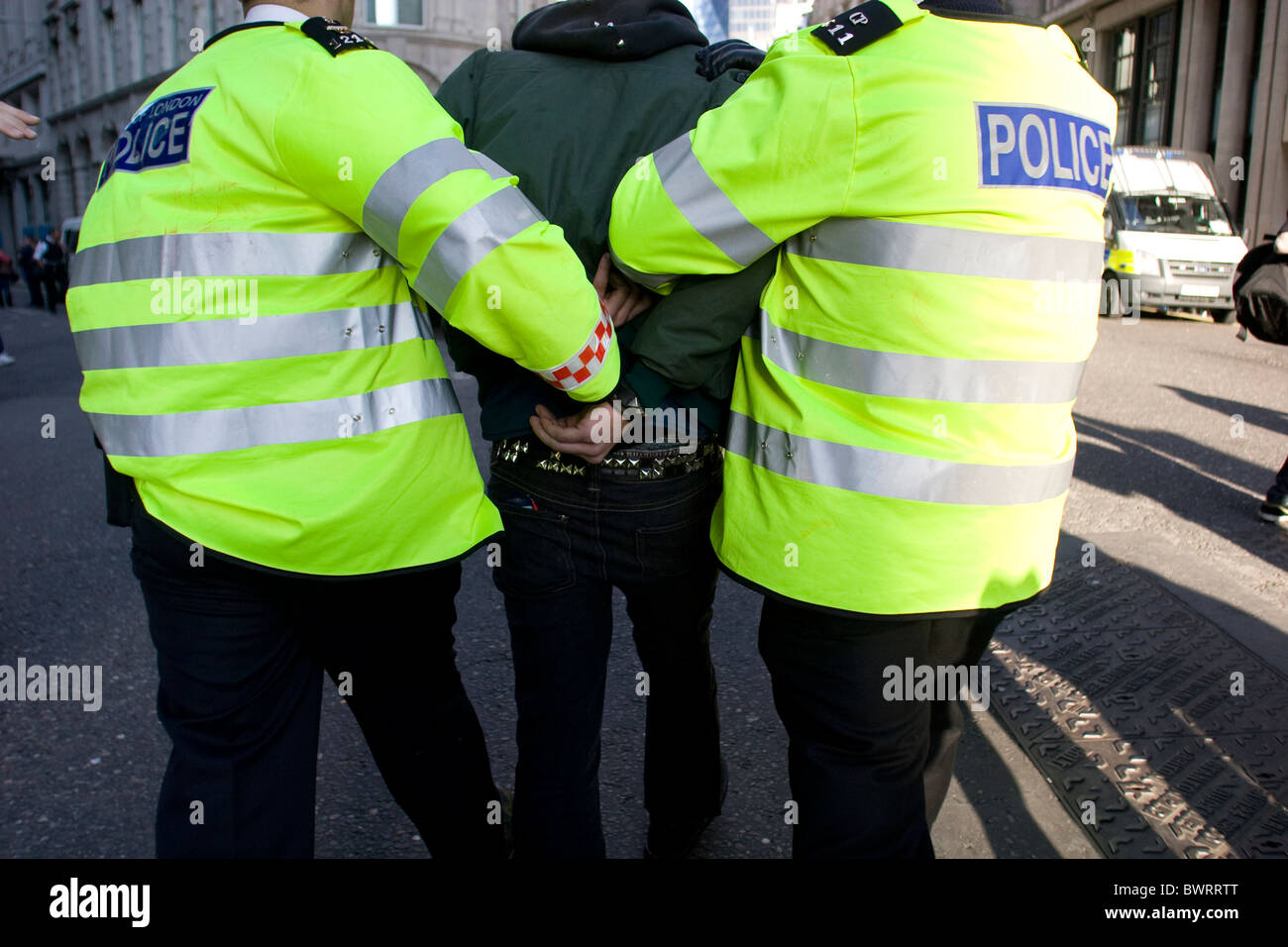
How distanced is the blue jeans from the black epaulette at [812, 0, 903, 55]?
0.87m

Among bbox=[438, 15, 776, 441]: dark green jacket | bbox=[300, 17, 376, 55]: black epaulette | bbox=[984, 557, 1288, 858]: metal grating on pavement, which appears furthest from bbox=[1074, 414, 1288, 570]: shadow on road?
bbox=[300, 17, 376, 55]: black epaulette

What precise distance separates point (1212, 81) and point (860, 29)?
28.0 meters

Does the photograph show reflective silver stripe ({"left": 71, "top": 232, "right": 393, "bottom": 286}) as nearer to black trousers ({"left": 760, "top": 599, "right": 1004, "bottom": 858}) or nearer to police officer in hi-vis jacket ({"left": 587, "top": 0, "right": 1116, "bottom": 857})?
police officer in hi-vis jacket ({"left": 587, "top": 0, "right": 1116, "bottom": 857})

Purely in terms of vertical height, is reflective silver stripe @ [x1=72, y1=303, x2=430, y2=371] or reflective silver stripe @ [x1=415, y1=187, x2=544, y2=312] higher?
reflective silver stripe @ [x1=415, y1=187, x2=544, y2=312]

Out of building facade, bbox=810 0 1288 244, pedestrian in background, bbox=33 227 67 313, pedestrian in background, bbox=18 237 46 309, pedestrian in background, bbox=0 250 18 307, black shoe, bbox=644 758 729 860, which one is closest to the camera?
black shoe, bbox=644 758 729 860

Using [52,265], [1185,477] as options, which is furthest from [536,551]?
[52,265]

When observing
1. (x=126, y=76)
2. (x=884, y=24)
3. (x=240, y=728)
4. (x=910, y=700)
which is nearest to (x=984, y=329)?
(x=884, y=24)

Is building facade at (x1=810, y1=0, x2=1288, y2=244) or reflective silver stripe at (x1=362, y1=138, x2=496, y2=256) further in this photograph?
building facade at (x1=810, y1=0, x2=1288, y2=244)

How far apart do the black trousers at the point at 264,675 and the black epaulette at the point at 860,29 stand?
46.4 inches

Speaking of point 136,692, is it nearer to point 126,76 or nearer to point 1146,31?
point 1146,31

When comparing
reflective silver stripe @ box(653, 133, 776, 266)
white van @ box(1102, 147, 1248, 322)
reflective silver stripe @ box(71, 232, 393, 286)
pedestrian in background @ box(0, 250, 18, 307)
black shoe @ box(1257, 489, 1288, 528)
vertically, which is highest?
reflective silver stripe @ box(653, 133, 776, 266)

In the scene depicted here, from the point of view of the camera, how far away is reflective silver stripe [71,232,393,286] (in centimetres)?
175

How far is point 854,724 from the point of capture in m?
1.85

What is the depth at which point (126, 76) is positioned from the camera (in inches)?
1500
